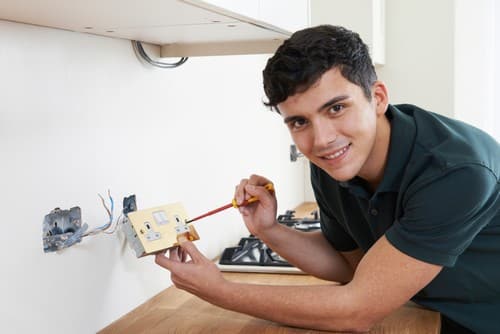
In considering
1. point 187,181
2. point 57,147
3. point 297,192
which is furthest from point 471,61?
point 57,147

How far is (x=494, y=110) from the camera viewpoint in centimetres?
343

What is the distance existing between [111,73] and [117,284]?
480mm

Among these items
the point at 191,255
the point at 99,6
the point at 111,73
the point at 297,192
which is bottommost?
the point at 297,192

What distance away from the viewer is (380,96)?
1336mm

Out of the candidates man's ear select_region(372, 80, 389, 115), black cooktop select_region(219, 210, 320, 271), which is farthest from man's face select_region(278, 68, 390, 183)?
black cooktop select_region(219, 210, 320, 271)

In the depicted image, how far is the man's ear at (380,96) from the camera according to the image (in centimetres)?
132

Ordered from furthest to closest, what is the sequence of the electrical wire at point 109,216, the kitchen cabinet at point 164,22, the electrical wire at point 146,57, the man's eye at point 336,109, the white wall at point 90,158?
the electrical wire at point 146,57 < the electrical wire at point 109,216 < the man's eye at point 336,109 < the white wall at point 90,158 < the kitchen cabinet at point 164,22

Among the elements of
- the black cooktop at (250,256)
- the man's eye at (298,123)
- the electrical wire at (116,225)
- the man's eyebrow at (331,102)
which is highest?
the man's eyebrow at (331,102)

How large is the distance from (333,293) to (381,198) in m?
0.26

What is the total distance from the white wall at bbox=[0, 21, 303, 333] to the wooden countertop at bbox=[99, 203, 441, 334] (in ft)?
0.16

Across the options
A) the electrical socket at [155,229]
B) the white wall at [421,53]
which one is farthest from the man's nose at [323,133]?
the white wall at [421,53]

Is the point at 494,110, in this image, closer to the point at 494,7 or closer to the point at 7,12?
the point at 494,7

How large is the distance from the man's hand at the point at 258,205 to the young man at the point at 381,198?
0.19 m

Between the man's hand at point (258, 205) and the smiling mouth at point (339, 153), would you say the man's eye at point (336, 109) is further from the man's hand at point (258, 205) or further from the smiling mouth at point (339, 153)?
the man's hand at point (258, 205)
